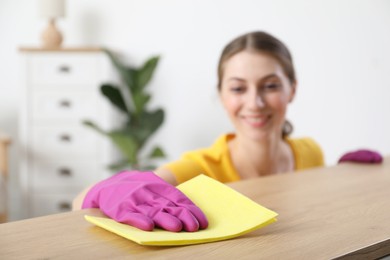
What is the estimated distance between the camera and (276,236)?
837 mm

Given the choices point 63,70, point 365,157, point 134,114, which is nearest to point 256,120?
point 365,157

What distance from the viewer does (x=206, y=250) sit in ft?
2.52

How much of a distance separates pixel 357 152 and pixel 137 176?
0.80 m

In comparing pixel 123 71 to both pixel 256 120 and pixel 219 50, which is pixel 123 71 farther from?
pixel 256 120

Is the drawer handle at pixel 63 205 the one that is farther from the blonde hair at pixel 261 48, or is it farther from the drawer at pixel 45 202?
the blonde hair at pixel 261 48

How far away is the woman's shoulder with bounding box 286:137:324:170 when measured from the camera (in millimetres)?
1914

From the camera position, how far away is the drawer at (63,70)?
441 cm

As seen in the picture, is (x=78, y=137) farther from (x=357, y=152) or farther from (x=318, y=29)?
(x=357, y=152)

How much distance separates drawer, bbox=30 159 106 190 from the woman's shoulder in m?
2.69

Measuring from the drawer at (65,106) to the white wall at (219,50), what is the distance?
0.50 m

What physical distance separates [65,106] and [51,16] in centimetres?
64

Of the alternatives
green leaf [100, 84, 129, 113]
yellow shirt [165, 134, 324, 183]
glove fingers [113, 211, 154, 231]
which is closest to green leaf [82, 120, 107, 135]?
green leaf [100, 84, 129, 113]

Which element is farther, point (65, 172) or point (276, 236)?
point (65, 172)

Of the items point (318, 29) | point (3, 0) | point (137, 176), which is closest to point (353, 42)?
point (318, 29)
